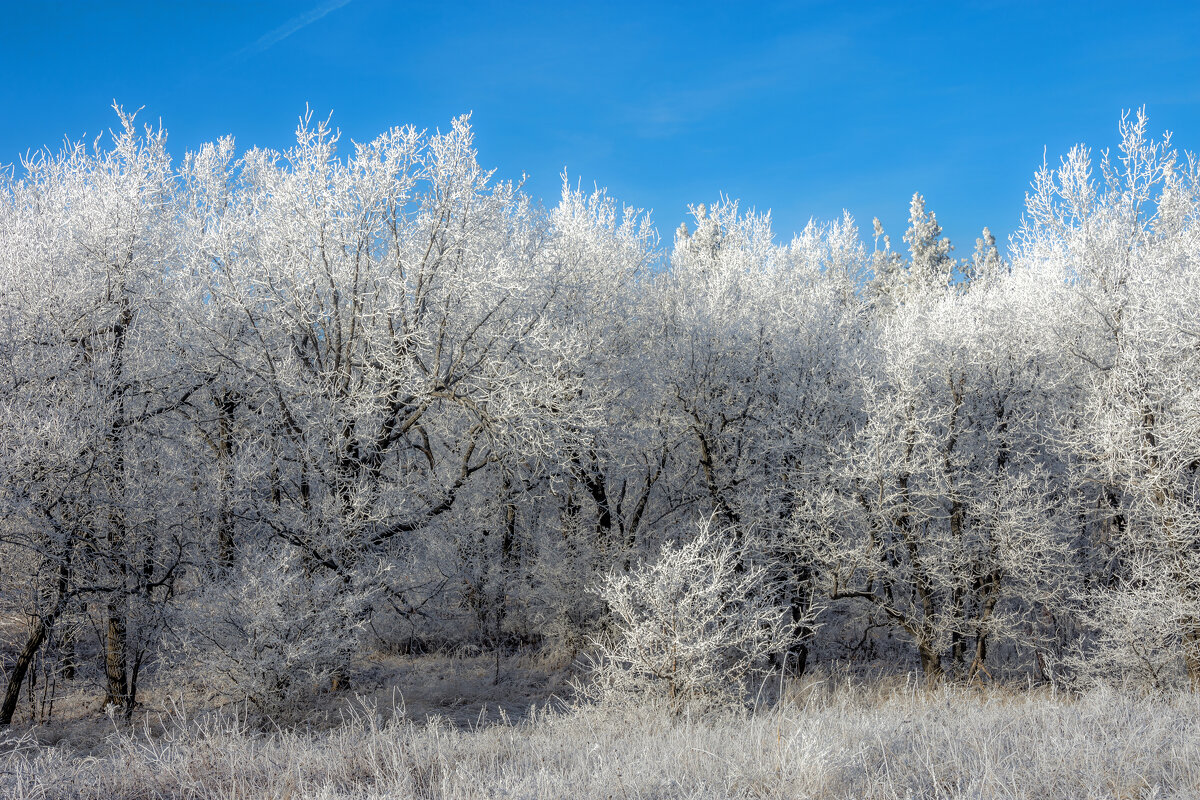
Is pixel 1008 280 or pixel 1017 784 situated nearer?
pixel 1017 784

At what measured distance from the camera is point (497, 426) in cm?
1037

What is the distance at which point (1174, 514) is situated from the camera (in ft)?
32.1

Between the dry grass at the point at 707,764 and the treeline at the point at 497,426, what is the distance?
3.43 metres

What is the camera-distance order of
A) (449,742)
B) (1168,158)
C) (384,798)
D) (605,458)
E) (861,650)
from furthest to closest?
(861,650) < (605,458) < (1168,158) < (449,742) < (384,798)

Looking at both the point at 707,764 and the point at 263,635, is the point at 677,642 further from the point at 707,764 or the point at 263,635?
the point at 263,635

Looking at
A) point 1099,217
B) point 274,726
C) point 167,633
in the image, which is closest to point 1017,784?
point 274,726

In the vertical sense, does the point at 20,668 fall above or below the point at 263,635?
below

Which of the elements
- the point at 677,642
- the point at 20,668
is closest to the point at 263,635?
the point at 20,668

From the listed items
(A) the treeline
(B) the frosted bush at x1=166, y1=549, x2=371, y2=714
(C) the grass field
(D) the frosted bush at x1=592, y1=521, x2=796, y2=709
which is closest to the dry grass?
(C) the grass field

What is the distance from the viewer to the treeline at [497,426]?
8820mm

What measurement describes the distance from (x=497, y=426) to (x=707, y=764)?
21.3 ft

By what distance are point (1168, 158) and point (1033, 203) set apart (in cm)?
189

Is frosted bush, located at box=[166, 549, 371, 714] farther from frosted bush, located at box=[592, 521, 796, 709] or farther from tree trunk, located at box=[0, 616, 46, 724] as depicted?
frosted bush, located at box=[592, 521, 796, 709]

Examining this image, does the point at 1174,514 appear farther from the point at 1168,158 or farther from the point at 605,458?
the point at 605,458
